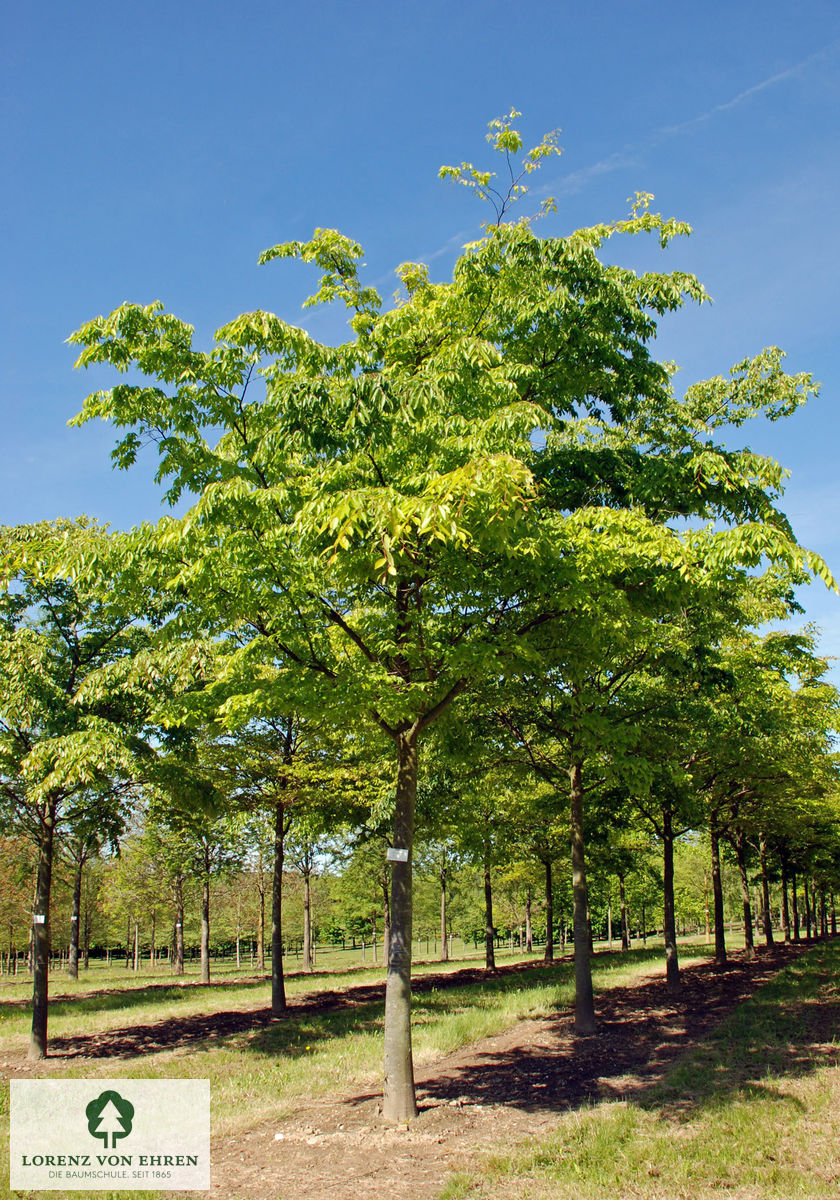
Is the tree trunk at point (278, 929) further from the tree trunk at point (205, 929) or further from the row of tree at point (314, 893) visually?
the tree trunk at point (205, 929)

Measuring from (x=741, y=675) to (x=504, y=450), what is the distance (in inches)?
394

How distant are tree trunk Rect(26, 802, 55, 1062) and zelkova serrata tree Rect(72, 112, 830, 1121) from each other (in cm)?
686

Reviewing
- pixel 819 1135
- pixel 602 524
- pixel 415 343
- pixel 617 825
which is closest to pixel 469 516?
pixel 602 524

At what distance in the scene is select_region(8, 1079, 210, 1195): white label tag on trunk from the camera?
637 cm

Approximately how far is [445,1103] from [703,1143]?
3.02 m

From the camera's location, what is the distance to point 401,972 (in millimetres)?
8023

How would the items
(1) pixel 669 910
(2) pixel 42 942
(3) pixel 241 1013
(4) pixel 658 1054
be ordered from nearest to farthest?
(4) pixel 658 1054, (2) pixel 42 942, (1) pixel 669 910, (3) pixel 241 1013

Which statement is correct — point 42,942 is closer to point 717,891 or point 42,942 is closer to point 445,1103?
point 445,1103

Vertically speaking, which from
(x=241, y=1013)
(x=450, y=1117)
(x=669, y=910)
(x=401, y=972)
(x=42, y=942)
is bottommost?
(x=241, y=1013)

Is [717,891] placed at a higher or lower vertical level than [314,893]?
higher

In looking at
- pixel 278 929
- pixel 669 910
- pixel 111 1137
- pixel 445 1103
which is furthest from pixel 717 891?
pixel 111 1137

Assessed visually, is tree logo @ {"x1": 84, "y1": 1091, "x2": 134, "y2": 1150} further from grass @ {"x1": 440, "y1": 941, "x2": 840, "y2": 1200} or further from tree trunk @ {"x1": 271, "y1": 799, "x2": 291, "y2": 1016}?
tree trunk @ {"x1": 271, "y1": 799, "x2": 291, "y2": 1016}

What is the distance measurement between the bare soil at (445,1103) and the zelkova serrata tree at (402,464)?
76 cm

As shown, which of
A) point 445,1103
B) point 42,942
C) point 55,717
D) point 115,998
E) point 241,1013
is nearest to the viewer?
point 445,1103
